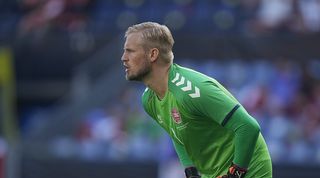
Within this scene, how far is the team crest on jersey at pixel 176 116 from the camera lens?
5857 millimetres

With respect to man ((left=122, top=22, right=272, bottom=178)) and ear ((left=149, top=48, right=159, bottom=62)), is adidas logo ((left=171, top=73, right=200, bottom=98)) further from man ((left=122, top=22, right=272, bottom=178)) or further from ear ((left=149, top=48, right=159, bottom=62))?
ear ((left=149, top=48, right=159, bottom=62))

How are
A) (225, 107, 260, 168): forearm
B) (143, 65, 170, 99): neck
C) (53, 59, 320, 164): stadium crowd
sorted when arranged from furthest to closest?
(53, 59, 320, 164): stadium crowd → (143, 65, 170, 99): neck → (225, 107, 260, 168): forearm

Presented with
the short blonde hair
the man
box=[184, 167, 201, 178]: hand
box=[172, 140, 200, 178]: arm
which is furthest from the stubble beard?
box=[184, 167, 201, 178]: hand

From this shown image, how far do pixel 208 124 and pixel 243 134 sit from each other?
35 centimetres

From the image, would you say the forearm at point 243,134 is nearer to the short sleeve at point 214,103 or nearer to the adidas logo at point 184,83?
the short sleeve at point 214,103

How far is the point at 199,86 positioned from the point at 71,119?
864 centimetres

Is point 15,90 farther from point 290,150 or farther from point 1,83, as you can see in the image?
point 290,150

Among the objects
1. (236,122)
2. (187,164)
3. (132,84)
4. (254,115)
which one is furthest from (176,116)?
(132,84)

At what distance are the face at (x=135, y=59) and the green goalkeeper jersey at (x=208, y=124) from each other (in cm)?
17

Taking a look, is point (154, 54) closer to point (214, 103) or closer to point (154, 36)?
point (154, 36)

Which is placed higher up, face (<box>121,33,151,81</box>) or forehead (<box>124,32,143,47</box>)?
forehead (<box>124,32,143,47</box>)

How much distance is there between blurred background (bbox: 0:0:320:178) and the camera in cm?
1182

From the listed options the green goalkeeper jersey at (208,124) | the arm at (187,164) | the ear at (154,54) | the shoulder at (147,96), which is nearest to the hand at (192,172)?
the arm at (187,164)

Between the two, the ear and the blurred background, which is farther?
the blurred background
